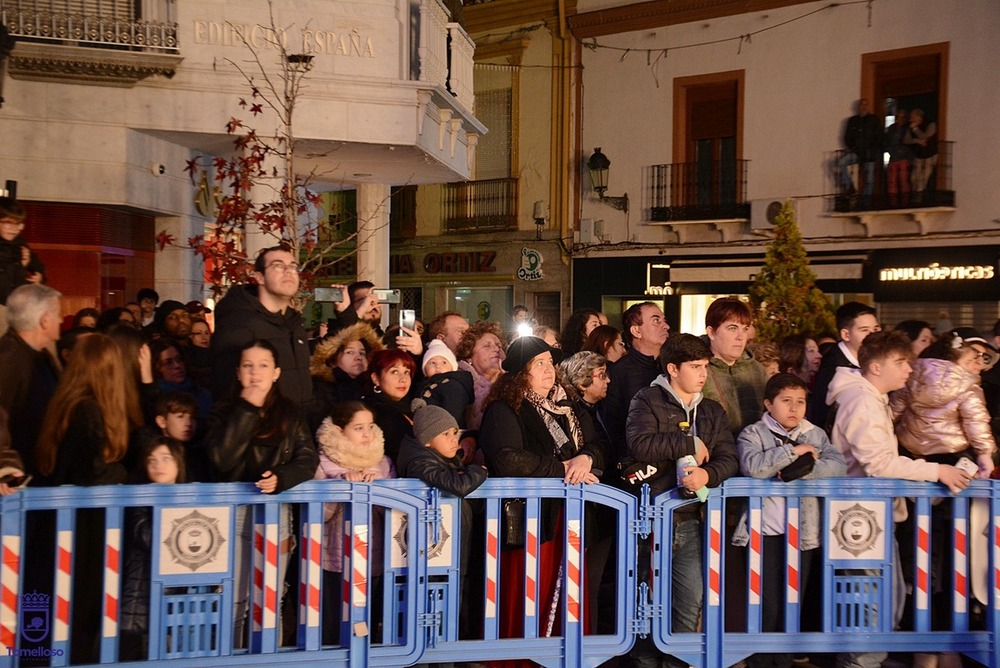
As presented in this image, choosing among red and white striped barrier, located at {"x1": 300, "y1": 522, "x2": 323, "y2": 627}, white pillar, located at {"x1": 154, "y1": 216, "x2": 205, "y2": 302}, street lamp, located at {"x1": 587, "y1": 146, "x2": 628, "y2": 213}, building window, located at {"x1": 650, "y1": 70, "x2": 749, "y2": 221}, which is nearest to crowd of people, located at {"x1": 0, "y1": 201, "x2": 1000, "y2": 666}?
red and white striped barrier, located at {"x1": 300, "y1": 522, "x2": 323, "y2": 627}

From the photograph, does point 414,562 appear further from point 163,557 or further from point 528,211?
point 528,211

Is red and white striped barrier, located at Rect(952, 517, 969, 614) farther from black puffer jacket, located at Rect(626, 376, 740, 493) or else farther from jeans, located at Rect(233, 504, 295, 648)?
jeans, located at Rect(233, 504, 295, 648)

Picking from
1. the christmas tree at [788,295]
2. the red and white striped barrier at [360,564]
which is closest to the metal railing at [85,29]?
the red and white striped barrier at [360,564]

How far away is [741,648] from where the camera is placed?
4902mm

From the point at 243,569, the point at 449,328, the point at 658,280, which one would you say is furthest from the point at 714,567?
the point at 658,280

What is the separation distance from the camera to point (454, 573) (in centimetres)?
470

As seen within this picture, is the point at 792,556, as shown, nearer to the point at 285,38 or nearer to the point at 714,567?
the point at 714,567

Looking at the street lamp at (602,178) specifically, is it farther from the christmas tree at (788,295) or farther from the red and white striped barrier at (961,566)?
the red and white striped barrier at (961,566)

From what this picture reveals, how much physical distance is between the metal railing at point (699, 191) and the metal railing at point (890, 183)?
1.90m

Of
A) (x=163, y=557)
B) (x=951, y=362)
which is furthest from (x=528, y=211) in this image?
(x=163, y=557)

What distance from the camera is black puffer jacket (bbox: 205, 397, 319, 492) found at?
→ 14.2 ft

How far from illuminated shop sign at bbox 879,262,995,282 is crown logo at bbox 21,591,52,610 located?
1578 cm

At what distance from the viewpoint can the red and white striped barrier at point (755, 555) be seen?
4.91 metres

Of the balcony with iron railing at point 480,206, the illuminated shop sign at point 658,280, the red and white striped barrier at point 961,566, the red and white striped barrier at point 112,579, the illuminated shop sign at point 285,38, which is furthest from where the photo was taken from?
the balcony with iron railing at point 480,206
